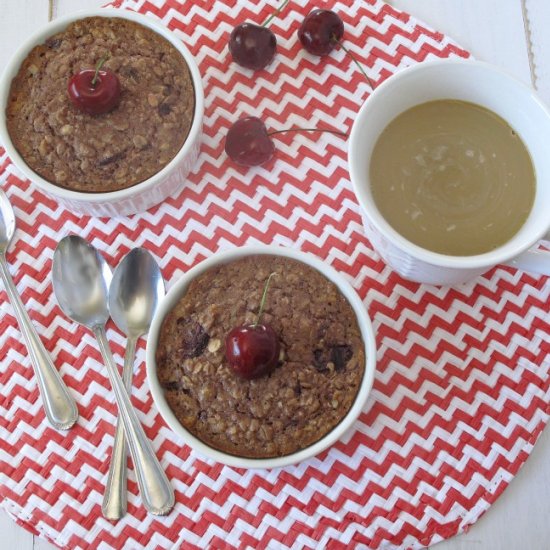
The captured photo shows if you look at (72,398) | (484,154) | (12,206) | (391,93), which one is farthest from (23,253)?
(484,154)

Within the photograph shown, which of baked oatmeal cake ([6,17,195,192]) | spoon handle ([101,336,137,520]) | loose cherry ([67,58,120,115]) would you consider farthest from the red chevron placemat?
loose cherry ([67,58,120,115])

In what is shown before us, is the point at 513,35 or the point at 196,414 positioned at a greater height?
the point at 513,35

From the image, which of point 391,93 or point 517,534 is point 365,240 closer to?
point 391,93

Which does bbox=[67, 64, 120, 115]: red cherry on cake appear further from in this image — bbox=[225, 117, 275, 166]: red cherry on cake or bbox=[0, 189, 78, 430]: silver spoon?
bbox=[0, 189, 78, 430]: silver spoon

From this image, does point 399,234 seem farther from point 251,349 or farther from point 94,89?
point 94,89

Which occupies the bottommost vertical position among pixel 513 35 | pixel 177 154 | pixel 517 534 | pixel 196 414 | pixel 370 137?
pixel 196 414

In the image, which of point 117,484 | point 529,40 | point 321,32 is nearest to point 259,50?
point 321,32

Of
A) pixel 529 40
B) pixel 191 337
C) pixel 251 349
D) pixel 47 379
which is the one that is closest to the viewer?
pixel 251 349
